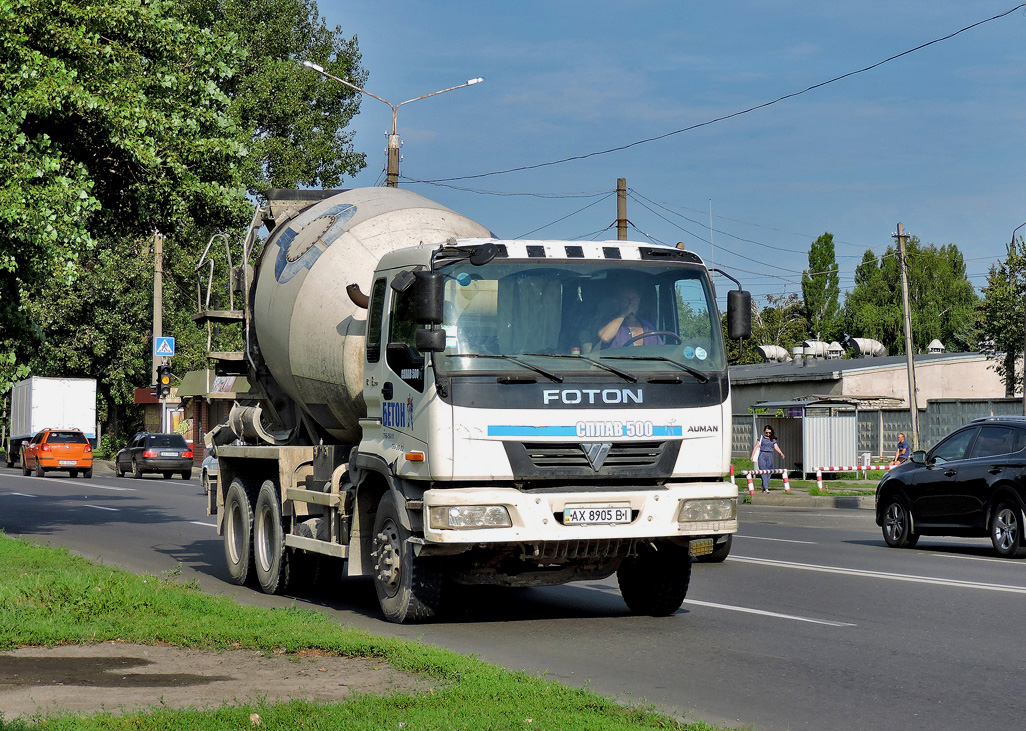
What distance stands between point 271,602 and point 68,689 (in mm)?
4732

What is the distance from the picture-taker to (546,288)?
941 cm

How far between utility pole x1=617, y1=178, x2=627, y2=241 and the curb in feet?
26.2

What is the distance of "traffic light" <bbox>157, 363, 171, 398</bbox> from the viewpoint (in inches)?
1626

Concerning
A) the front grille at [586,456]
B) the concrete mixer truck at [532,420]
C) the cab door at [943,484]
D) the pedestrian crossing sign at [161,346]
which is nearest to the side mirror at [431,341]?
the concrete mixer truck at [532,420]

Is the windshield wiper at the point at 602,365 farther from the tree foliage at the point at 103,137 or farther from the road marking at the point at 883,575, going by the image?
the tree foliage at the point at 103,137

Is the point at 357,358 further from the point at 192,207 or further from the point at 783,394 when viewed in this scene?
the point at 783,394

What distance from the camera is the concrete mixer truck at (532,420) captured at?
29.5 feet

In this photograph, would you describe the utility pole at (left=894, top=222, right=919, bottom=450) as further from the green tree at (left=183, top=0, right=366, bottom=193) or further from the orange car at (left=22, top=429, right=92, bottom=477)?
the orange car at (left=22, top=429, right=92, bottom=477)

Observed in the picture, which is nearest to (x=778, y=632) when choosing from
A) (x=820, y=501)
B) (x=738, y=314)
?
(x=738, y=314)

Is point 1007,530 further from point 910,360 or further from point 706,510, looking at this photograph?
point 910,360

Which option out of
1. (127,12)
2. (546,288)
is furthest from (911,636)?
(127,12)

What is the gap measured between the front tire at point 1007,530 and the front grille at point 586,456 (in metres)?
8.11

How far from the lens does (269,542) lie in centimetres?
1232

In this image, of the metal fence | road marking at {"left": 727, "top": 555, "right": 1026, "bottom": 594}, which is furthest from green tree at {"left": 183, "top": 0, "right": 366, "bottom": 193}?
road marking at {"left": 727, "top": 555, "right": 1026, "bottom": 594}
